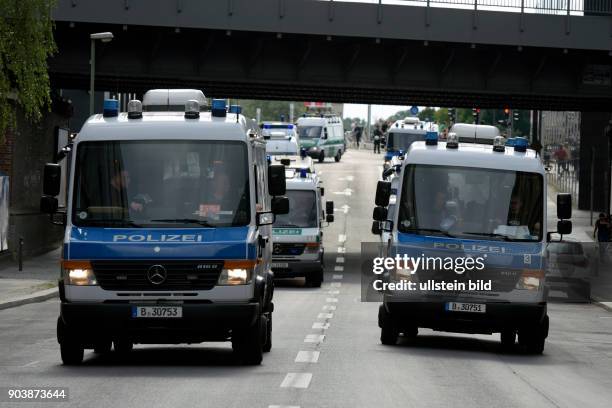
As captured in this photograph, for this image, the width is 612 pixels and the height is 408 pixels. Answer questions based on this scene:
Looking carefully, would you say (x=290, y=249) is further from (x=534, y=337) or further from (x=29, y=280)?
(x=534, y=337)

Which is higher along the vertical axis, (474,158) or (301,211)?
(474,158)

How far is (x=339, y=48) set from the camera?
46.5 metres

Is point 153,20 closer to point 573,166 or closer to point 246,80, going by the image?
point 246,80

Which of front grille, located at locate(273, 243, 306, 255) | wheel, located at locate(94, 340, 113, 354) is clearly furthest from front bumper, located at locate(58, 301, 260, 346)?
front grille, located at locate(273, 243, 306, 255)

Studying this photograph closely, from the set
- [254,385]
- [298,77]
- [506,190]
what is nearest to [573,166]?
[298,77]

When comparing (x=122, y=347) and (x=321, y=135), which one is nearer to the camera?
(x=122, y=347)

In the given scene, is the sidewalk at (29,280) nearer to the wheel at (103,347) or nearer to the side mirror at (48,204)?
the wheel at (103,347)

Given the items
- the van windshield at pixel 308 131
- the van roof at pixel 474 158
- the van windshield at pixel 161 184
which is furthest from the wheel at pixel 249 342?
the van windshield at pixel 308 131

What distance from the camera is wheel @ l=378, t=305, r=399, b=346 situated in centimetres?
1889

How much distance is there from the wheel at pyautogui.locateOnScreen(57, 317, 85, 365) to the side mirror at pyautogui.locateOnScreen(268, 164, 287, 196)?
2706 millimetres

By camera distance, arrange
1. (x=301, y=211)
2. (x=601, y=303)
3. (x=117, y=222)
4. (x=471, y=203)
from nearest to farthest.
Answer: (x=117, y=222)
(x=471, y=203)
(x=601, y=303)
(x=301, y=211)

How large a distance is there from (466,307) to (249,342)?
3973mm

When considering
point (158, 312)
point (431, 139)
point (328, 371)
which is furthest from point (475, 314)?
point (158, 312)

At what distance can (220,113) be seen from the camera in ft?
52.1
